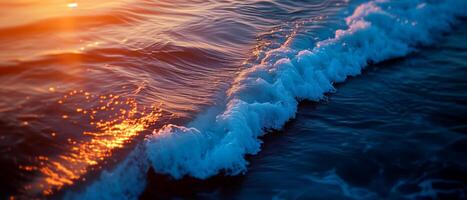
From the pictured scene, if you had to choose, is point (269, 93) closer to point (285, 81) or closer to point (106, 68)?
point (285, 81)

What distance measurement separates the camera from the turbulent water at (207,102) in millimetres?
5516

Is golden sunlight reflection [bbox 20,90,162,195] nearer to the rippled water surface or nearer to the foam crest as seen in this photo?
the rippled water surface

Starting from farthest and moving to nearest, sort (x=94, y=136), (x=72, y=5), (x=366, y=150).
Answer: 1. (x=72, y=5)
2. (x=366, y=150)
3. (x=94, y=136)

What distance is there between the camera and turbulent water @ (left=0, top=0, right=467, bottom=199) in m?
5.52

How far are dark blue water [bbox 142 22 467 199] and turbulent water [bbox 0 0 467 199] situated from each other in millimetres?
26

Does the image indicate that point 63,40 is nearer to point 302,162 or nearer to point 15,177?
point 15,177

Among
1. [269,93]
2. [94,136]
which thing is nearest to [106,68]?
[94,136]

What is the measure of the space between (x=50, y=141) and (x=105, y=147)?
2.18 feet

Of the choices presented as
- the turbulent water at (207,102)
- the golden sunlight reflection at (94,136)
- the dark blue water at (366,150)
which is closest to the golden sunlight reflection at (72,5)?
the turbulent water at (207,102)

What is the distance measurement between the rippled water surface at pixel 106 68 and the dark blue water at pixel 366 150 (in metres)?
1.09

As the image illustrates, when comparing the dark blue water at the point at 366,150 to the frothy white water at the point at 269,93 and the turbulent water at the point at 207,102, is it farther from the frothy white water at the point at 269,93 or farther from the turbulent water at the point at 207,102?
the frothy white water at the point at 269,93

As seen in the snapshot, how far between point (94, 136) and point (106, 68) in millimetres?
2175

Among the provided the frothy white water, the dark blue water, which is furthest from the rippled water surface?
the dark blue water

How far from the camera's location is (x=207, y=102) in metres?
7.11
